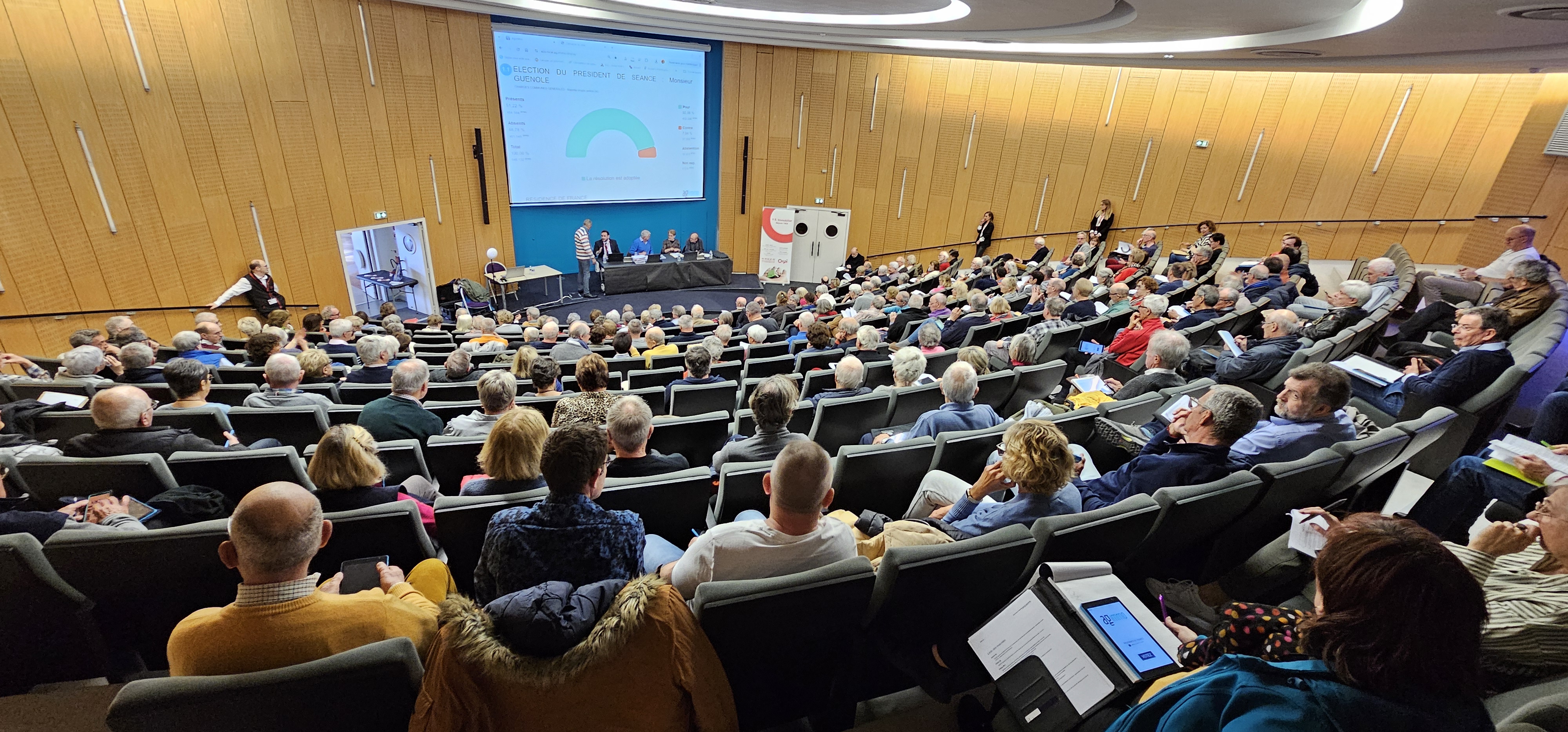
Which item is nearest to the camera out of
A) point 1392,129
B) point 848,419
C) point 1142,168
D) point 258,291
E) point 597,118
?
point 848,419

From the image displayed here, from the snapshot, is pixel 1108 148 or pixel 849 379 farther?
pixel 1108 148

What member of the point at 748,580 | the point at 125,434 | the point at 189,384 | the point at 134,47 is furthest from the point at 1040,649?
the point at 134,47

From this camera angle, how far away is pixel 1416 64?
7.38 m

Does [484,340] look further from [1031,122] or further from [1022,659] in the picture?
[1031,122]

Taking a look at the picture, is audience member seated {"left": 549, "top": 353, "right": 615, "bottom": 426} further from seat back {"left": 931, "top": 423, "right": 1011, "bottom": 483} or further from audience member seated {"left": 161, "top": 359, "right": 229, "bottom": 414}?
audience member seated {"left": 161, "top": 359, "right": 229, "bottom": 414}

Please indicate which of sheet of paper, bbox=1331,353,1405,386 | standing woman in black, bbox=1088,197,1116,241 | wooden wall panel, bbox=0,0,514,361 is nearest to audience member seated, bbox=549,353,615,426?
sheet of paper, bbox=1331,353,1405,386

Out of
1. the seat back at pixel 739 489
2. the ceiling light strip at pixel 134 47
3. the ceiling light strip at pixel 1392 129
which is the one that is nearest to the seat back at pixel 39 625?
the seat back at pixel 739 489

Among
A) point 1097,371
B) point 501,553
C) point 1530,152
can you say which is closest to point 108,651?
point 501,553

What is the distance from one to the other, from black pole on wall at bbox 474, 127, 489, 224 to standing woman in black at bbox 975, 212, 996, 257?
31.4 ft

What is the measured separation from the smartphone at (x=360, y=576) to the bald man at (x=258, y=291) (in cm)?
788

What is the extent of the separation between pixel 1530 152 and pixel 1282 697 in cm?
1300

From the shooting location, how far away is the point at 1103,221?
39.8ft

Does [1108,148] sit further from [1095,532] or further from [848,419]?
[1095,532]

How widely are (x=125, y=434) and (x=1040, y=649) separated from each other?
160 inches
